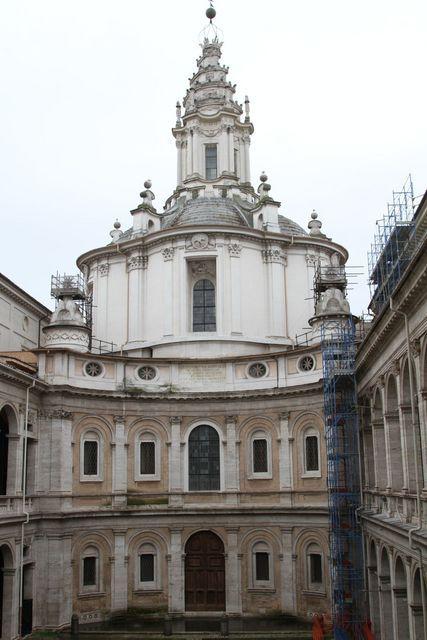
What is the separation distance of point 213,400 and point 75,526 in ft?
32.8

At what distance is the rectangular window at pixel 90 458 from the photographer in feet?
133

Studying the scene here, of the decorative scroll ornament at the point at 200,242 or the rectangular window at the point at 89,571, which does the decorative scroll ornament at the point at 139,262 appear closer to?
the decorative scroll ornament at the point at 200,242

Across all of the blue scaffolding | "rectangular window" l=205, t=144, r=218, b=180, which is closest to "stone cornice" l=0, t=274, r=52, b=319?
"rectangular window" l=205, t=144, r=218, b=180

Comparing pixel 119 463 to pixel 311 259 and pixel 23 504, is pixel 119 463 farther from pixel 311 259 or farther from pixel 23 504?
pixel 311 259

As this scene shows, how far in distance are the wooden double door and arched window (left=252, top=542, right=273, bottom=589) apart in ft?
5.75

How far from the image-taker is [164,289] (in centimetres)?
4688

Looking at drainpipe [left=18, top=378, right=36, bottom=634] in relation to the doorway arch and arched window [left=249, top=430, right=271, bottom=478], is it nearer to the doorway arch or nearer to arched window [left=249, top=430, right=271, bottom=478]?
the doorway arch

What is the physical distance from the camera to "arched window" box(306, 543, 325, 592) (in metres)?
39.2

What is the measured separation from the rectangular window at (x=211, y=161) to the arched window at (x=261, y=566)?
26.3m

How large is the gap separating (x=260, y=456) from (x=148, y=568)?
8.53 m

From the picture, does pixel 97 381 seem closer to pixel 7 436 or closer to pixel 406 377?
pixel 7 436

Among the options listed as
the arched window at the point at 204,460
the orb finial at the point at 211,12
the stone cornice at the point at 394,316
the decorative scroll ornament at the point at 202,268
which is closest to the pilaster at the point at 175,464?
the arched window at the point at 204,460

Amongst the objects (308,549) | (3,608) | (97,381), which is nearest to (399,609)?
(308,549)

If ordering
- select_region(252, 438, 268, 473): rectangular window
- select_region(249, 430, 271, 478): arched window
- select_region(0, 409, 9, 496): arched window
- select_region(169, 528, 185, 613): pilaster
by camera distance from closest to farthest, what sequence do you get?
1. select_region(0, 409, 9, 496): arched window
2. select_region(169, 528, 185, 613): pilaster
3. select_region(249, 430, 271, 478): arched window
4. select_region(252, 438, 268, 473): rectangular window
